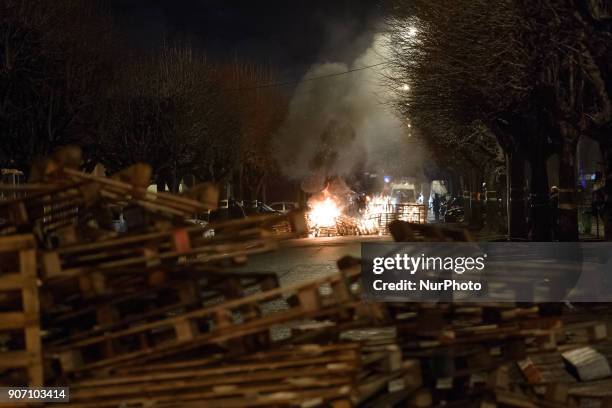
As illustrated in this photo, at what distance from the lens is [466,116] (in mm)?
21125

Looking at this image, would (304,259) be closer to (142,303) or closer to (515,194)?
(515,194)

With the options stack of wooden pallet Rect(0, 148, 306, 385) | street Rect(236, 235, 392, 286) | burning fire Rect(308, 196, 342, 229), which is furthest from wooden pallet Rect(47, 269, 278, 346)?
burning fire Rect(308, 196, 342, 229)

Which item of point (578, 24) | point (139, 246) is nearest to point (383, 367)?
point (139, 246)

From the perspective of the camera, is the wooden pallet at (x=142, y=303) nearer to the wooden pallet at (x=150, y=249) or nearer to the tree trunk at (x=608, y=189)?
the wooden pallet at (x=150, y=249)

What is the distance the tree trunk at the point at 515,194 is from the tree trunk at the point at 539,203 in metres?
2.06

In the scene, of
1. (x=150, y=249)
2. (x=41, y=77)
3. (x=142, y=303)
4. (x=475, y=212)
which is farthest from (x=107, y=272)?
(x=475, y=212)

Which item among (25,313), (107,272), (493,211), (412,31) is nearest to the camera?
(25,313)

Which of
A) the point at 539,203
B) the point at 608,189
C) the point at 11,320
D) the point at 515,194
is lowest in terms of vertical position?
the point at 11,320

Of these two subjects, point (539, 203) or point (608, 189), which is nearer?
point (608, 189)

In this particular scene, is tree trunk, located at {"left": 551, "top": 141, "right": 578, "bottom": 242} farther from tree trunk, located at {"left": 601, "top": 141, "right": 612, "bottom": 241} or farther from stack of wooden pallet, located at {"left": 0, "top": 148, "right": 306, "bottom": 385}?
stack of wooden pallet, located at {"left": 0, "top": 148, "right": 306, "bottom": 385}

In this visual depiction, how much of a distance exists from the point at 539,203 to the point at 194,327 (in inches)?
677

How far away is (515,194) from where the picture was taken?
76.5 feet

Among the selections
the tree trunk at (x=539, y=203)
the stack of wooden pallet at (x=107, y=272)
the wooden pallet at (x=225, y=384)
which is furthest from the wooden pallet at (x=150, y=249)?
the tree trunk at (x=539, y=203)

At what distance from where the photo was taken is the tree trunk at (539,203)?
19.7m
